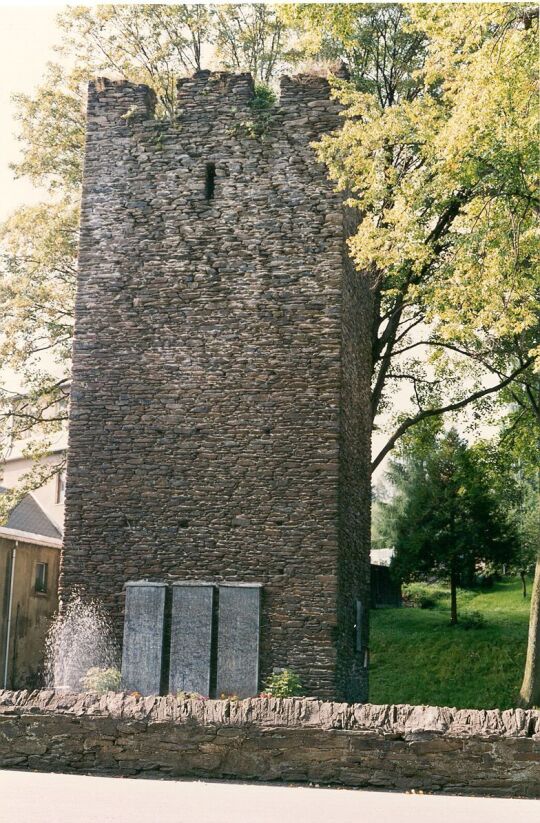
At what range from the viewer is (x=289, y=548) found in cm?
1675

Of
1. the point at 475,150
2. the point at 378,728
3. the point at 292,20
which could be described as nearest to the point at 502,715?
the point at 378,728

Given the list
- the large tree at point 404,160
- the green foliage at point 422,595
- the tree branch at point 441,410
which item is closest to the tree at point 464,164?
the large tree at point 404,160

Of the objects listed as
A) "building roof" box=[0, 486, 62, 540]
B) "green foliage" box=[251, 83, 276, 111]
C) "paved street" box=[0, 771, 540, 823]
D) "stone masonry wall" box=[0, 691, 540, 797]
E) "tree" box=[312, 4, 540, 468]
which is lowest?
"paved street" box=[0, 771, 540, 823]

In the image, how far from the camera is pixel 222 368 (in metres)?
17.5

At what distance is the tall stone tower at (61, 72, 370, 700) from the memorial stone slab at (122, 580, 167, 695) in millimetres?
236

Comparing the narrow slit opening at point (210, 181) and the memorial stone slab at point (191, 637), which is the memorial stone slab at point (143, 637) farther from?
the narrow slit opening at point (210, 181)

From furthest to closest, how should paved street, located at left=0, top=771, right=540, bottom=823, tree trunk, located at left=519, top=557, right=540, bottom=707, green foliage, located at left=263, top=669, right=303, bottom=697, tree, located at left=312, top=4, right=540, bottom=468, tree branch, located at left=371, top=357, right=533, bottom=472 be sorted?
tree branch, located at left=371, top=357, right=533, bottom=472
tree trunk, located at left=519, top=557, right=540, bottom=707
green foliage, located at left=263, top=669, right=303, bottom=697
tree, located at left=312, top=4, right=540, bottom=468
paved street, located at left=0, top=771, right=540, bottom=823

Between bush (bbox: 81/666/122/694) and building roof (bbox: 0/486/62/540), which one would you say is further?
building roof (bbox: 0/486/62/540)

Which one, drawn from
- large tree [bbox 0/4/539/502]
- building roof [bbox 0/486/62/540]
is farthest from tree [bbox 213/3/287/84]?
building roof [bbox 0/486/62/540]

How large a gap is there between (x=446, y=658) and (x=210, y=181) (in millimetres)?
13542

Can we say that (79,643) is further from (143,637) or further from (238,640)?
(238,640)

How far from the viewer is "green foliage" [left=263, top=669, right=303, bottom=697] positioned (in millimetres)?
16031

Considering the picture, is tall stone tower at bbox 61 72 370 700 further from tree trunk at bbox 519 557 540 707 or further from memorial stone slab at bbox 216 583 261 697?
tree trunk at bbox 519 557 540 707

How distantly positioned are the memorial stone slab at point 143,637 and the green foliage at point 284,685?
1.66 m
